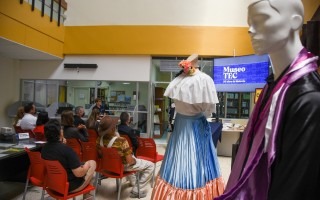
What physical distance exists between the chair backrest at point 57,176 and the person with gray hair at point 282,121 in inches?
72.8

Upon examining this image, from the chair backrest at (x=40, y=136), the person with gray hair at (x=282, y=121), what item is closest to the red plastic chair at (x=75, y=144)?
the chair backrest at (x=40, y=136)

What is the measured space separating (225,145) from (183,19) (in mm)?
4091

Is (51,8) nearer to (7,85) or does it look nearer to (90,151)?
(7,85)

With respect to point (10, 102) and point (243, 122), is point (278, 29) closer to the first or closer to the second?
point (243, 122)

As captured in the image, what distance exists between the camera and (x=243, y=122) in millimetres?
6641

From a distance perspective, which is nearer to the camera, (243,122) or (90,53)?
(243,122)

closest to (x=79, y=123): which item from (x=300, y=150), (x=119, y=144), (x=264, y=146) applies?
(x=119, y=144)

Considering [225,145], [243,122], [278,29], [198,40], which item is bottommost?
→ [225,145]

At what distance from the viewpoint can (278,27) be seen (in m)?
0.88

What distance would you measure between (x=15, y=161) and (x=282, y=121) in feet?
12.5

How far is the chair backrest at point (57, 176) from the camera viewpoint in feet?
7.83

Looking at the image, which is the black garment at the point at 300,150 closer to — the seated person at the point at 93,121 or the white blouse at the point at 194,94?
the white blouse at the point at 194,94

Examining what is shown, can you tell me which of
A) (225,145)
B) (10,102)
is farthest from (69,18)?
(225,145)

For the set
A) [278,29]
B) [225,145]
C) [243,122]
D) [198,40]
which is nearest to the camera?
[278,29]
